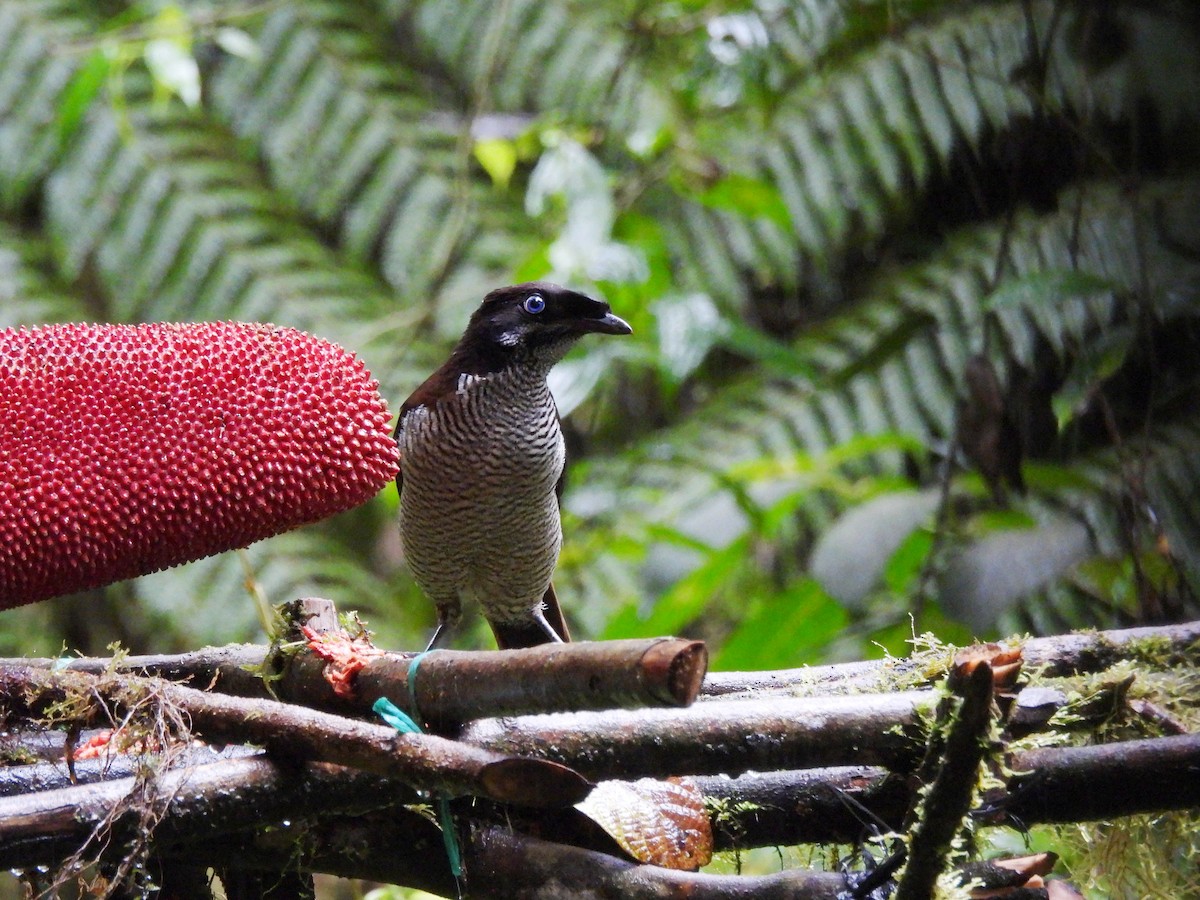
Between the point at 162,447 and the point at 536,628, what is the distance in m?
1.23

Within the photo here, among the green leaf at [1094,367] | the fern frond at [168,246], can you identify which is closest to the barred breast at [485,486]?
the green leaf at [1094,367]

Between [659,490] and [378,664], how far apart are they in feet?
8.63

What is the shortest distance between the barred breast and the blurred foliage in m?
0.56

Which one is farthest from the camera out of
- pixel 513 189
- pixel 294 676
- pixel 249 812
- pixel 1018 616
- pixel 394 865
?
pixel 513 189

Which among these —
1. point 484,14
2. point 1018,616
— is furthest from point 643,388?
point 1018,616

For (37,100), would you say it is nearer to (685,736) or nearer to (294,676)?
(294,676)

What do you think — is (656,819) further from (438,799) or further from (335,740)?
(335,740)

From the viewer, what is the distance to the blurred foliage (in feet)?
8.33

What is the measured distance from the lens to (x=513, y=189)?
4.73 m

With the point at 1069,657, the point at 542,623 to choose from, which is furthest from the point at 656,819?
the point at 542,623

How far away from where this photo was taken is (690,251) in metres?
4.12

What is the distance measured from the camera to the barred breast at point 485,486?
2000 millimetres

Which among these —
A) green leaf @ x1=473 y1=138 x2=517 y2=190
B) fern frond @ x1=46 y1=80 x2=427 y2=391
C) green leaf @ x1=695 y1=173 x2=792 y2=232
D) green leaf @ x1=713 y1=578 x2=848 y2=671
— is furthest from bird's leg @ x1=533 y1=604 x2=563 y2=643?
fern frond @ x1=46 y1=80 x2=427 y2=391

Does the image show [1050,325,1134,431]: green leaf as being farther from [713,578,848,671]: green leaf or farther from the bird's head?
the bird's head
